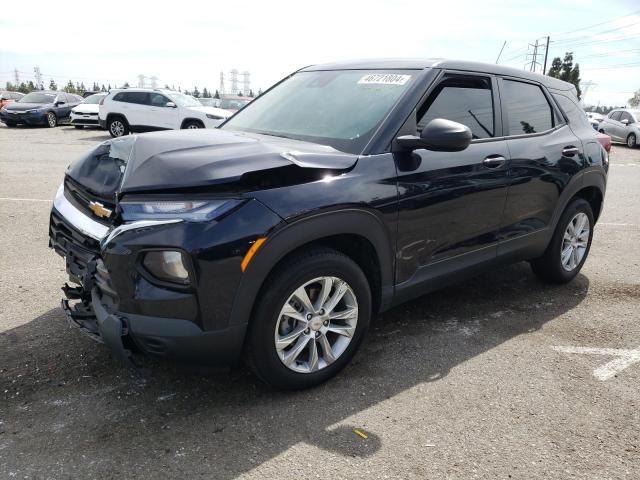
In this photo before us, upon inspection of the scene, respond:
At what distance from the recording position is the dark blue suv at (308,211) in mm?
2426

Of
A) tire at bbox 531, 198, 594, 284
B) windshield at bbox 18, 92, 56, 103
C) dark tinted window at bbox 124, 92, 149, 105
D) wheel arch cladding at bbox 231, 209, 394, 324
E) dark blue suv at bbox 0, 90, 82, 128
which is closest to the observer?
wheel arch cladding at bbox 231, 209, 394, 324

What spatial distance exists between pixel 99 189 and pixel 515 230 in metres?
2.80

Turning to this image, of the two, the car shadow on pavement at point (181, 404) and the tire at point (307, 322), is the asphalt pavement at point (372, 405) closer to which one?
the car shadow on pavement at point (181, 404)

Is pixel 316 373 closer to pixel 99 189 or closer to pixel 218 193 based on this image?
pixel 218 193

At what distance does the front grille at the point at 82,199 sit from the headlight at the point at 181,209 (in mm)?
260

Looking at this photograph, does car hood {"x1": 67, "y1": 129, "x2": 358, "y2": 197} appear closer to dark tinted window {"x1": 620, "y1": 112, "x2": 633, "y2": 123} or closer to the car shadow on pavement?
the car shadow on pavement

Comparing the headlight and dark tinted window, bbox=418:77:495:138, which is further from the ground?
dark tinted window, bbox=418:77:495:138

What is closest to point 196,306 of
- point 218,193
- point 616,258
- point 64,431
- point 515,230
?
point 218,193

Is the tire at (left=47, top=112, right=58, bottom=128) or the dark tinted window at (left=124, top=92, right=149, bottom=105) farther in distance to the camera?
the tire at (left=47, top=112, right=58, bottom=128)

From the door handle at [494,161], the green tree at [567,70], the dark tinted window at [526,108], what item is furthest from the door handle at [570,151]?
the green tree at [567,70]

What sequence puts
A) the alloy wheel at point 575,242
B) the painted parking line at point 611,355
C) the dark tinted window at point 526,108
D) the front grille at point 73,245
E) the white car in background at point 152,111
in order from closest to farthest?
the front grille at point 73,245, the painted parking line at point 611,355, the dark tinted window at point 526,108, the alloy wheel at point 575,242, the white car in background at point 152,111

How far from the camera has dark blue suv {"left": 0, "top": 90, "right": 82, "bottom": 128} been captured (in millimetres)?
21422

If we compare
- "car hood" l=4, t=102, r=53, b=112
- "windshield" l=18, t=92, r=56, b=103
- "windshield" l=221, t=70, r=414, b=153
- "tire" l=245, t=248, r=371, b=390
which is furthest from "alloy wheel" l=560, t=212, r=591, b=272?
"windshield" l=18, t=92, r=56, b=103

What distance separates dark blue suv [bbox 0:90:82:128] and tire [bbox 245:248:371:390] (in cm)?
2244
